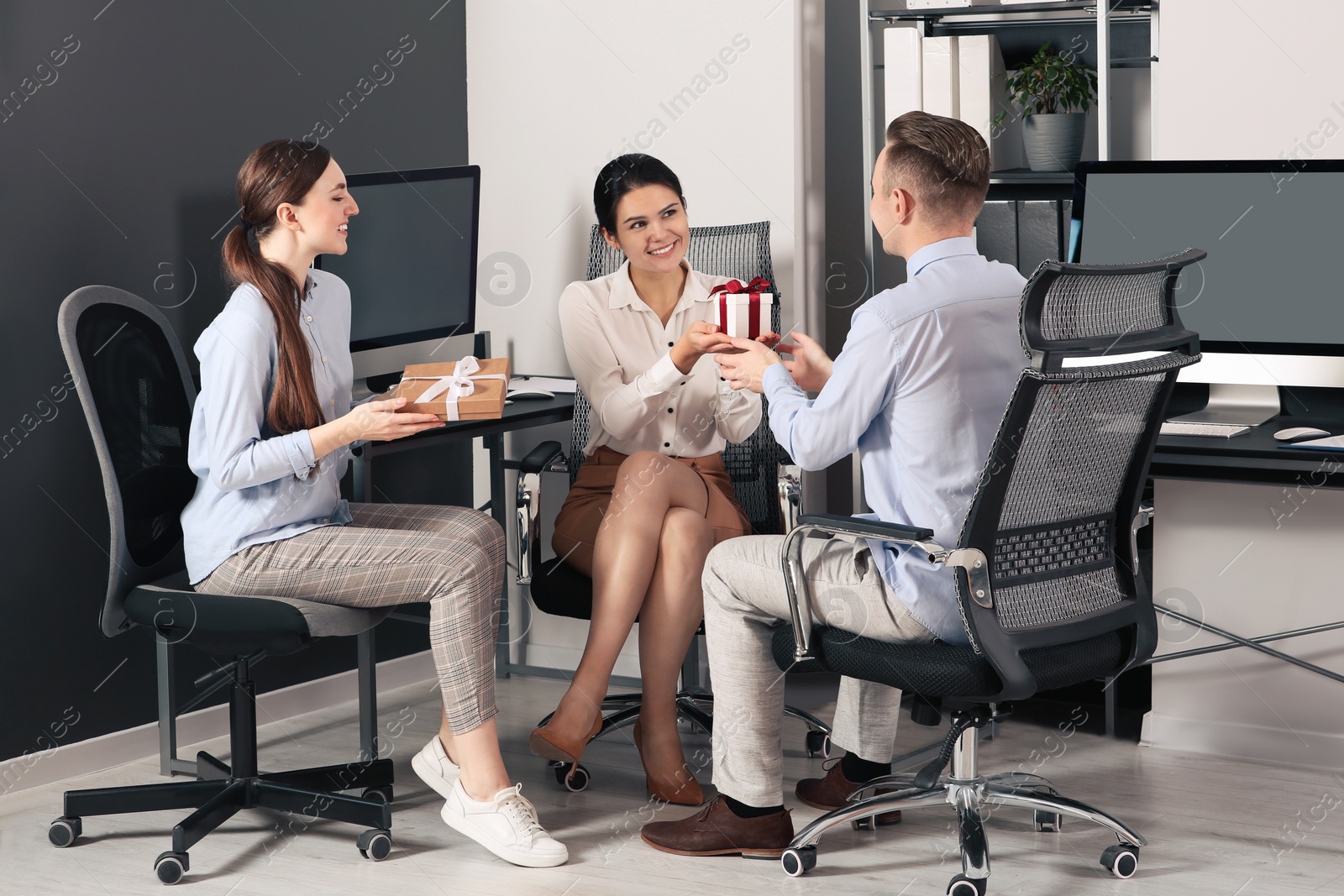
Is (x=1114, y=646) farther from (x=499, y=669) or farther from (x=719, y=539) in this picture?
(x=499, y=669)

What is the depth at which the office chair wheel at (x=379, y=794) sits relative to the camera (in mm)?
2635

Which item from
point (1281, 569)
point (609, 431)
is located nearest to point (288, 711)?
point (609, 431)

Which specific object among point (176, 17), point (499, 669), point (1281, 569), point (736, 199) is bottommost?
point (499, 669)

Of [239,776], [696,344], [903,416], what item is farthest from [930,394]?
[239,776]

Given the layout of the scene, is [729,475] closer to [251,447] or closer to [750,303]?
[750,303]

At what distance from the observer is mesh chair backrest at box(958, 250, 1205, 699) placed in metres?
2.03

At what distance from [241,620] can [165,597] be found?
0.16 meters

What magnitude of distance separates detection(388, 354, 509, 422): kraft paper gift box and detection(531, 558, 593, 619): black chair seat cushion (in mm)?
492

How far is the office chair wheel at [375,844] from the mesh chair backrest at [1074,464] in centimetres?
115

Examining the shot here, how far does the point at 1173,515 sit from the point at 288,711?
2.18 meters

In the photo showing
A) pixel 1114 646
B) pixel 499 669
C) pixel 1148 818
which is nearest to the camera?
pixel 1114 646

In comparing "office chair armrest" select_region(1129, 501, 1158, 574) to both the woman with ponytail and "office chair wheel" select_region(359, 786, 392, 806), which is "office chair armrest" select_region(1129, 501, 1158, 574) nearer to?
the woman with ponytail

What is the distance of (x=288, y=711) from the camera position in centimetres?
352

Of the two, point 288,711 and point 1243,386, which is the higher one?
point 1243,386
